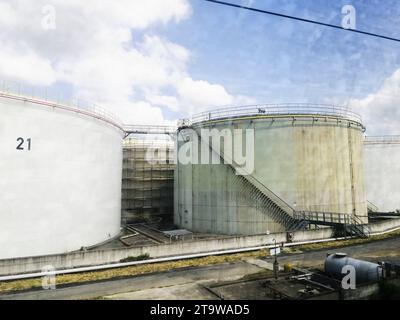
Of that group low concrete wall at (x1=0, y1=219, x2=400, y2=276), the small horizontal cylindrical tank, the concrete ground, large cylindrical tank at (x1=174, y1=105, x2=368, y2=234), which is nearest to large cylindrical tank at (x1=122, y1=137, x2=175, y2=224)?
large cylindrical tank at (x1=174, y1=105, x2=368, y2=234)

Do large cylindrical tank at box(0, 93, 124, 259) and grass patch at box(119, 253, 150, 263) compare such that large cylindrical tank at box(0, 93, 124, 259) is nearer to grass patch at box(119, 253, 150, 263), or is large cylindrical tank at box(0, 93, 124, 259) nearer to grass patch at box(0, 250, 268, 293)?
grass patch at box(0, 250, 268, 293)

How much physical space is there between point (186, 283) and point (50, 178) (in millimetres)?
11634

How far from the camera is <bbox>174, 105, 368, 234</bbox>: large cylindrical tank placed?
86.5ft

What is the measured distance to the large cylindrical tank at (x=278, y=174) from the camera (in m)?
26.4

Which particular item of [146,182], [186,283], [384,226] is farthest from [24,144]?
[384,226]

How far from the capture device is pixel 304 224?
82.0 ft

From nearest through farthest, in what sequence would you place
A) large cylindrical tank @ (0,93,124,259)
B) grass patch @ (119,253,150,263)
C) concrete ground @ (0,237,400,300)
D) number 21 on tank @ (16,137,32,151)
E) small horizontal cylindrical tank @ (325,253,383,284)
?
concrete ground @ (0,237,400,300) < small horizontal cylindrical tank @ (325,253,383,284) < grass patch @ (119,253,150,263) < large cylindrical tank @ (0,93,124,259) < number 21 on tank @ (16,137,32,151)

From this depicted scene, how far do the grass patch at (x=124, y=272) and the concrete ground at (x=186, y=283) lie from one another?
0.69 meters

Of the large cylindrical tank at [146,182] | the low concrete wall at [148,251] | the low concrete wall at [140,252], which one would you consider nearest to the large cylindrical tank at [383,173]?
the low concrete wall at [148,251]

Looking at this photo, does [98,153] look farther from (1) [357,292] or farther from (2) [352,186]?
(2) [352,186]

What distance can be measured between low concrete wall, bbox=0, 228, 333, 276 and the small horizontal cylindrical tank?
6720mm

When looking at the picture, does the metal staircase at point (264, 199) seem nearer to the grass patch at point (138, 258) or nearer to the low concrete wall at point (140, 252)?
the low concrete wall at point (140, 252)
